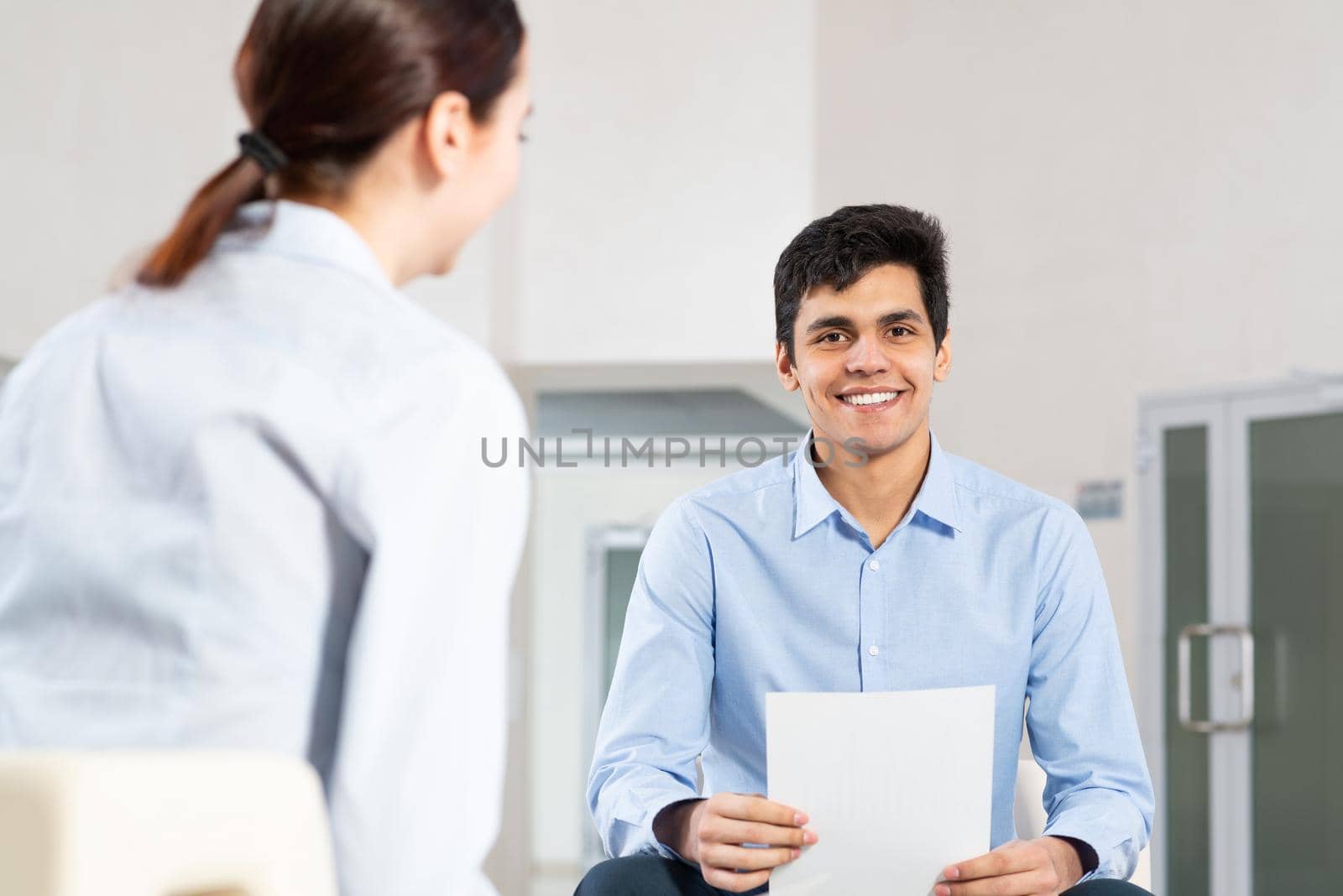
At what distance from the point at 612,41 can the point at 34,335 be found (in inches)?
96.4

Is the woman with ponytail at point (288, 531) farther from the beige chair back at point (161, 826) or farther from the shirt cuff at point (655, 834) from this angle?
the shirt cuff at point (655, 834)

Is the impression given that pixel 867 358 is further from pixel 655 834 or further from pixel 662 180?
pixel 662 180

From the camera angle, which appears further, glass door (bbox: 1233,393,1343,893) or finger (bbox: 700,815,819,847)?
glass door (bbox: 1233,393,1343,893)

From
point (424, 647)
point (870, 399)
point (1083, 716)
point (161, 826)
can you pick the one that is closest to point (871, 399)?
point (870, 399)

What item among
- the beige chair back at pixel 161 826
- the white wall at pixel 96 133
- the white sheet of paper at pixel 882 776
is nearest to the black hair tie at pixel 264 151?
the beige chair back at pixel 161 826

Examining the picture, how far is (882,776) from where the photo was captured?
4.64 feet

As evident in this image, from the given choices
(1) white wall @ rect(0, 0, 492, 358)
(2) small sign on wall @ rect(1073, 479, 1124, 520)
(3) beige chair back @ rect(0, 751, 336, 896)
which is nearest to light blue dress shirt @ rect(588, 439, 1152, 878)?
(3) beige chair back @ rect(0, 751, 336, 896)

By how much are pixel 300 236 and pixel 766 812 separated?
821mm

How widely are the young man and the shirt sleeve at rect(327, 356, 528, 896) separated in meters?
0.81

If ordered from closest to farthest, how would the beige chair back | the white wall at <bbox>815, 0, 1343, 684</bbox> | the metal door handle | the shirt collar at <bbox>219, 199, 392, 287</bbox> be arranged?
1. the beige chair back
2. the shirt collar at <bbox>219, 199, 392, 287</bbox>
3. the metal door handle
4. the white wall at <bbox>815, 0, 1343, 684</bbox>

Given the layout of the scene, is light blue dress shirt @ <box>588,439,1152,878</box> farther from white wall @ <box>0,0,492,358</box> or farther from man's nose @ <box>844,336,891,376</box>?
white wall @ <box>0,0,492,358</box>

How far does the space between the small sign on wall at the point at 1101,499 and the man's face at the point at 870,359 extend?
2721 mm

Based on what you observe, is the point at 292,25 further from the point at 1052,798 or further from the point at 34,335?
the point at 34,335

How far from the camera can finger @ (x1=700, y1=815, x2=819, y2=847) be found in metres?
1.40
